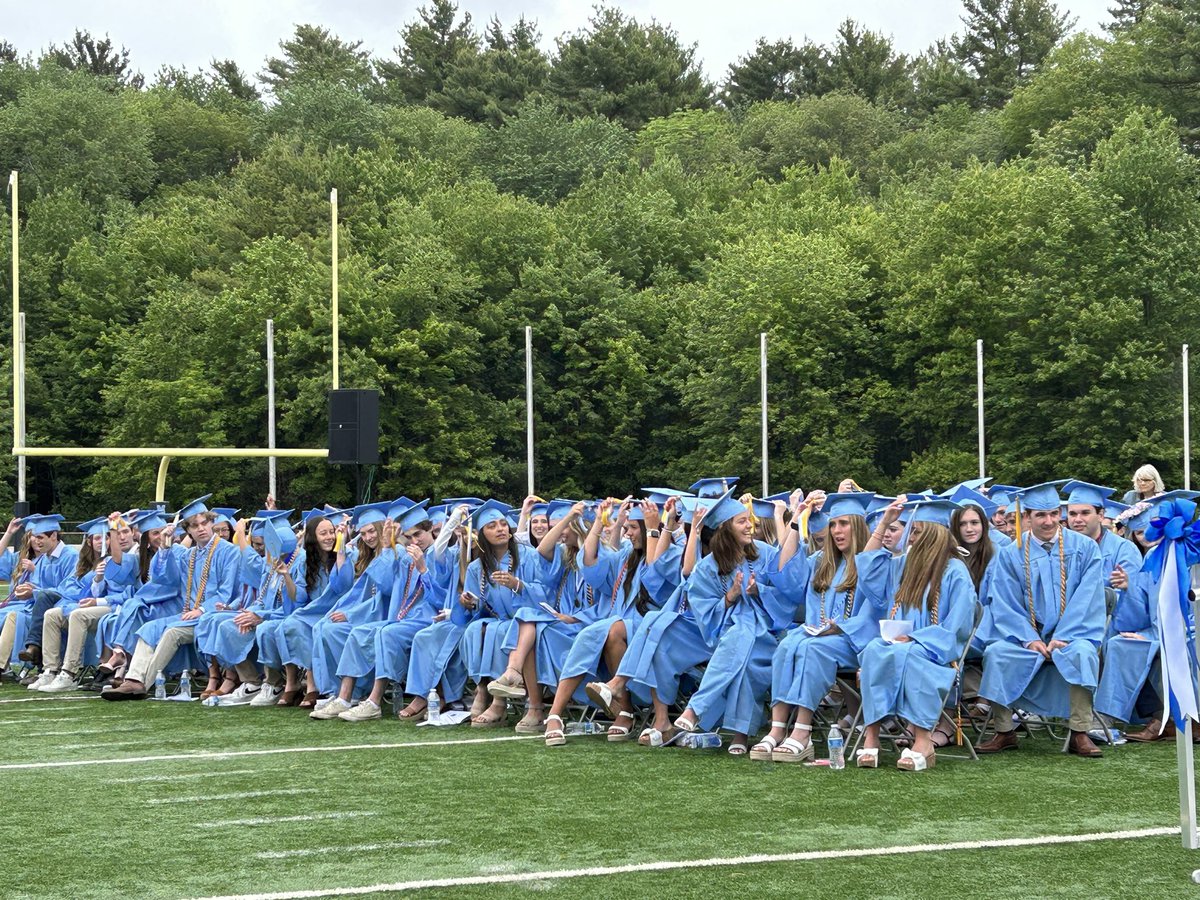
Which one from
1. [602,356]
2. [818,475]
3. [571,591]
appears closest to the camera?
[571,591]

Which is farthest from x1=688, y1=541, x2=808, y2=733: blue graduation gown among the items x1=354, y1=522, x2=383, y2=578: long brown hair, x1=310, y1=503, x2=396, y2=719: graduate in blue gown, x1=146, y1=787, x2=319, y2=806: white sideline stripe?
x1=354, y1=522, x2=383, y2=578: long brown hair

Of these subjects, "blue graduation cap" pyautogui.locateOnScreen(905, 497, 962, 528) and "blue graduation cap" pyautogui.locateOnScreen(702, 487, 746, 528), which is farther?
"blue graduation cap" pyautogui.locateOnScreen(702, 487, 746, 528)

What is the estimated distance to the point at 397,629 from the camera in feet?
37.2

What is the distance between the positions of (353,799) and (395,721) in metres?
3.19

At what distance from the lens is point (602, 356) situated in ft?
145

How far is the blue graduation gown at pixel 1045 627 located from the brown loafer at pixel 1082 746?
0.15m

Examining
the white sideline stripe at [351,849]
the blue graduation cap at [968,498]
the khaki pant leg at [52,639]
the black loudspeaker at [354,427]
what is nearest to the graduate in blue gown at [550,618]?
the blue graduation cap at [968,498]

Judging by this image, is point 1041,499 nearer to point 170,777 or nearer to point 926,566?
point 926,566

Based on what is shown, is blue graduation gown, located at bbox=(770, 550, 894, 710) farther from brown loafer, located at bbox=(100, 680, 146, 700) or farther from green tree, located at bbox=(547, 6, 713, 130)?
green tree, located at bbox=(547, 6, 713, 130)

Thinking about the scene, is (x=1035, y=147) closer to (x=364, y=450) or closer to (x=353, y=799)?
(x=364, y=450)

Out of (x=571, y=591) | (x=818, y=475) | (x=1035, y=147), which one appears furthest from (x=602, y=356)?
(x=571, y=591)

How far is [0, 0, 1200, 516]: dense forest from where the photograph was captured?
127ft

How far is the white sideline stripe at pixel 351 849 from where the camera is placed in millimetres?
6598

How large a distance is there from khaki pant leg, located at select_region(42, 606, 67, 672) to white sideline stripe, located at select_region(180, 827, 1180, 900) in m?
8.64
